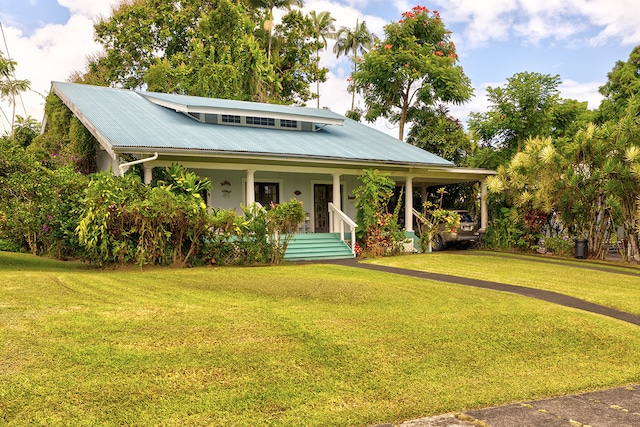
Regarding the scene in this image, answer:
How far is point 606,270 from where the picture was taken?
44.5 feet

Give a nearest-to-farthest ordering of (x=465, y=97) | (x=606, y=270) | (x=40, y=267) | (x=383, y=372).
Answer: (x=383, y=372)
(x=40, y=267)
(x=606, y=270)
(x=465, y=97)

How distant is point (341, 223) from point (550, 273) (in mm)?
7112

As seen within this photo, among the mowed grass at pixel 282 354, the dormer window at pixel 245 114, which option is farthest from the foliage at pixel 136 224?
the dormer window at pixel 245 114

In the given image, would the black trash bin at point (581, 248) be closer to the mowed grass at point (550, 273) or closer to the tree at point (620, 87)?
the mowed grass at point (550, 273)

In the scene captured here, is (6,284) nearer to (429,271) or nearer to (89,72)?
(429,271)

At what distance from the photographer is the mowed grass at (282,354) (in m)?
4.03

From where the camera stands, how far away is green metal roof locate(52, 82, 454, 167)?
14.5 meters

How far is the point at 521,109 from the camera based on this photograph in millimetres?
22891

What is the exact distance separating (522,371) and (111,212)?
935 cm

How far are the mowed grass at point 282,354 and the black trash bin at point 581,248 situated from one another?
30.4 feet

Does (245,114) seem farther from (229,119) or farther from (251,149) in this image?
(251,149)

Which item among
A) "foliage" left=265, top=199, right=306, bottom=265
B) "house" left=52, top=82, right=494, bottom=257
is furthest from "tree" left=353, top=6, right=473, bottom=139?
"foliage" left=265, top=199, right=306, bottom=265

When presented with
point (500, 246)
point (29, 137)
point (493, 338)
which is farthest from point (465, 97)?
point (493, 338)

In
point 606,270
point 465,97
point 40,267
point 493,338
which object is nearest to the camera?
point 493,338
